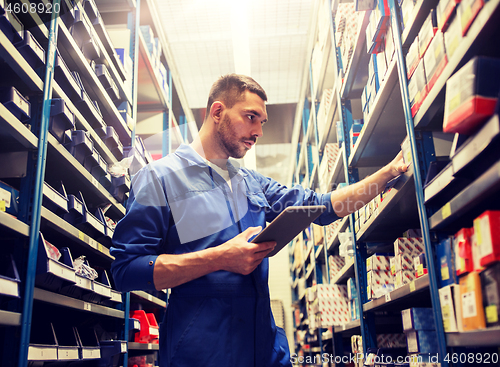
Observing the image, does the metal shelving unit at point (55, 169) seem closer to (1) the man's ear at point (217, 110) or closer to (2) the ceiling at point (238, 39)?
(1) the man's ear at point (217, 110)

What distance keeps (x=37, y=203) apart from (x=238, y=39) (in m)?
2.83

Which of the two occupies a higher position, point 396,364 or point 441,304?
point 441,304

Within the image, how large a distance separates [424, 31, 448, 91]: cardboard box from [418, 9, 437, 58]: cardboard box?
0.18 feet

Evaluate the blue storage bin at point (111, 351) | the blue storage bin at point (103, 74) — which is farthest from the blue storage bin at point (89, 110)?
the blue storage bin at point (111, 351)

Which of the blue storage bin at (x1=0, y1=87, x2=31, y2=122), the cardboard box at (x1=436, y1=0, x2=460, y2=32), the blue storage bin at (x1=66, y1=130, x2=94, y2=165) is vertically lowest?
the blue storage bin at (x1=0, y1=87, x2=31, y2=122)

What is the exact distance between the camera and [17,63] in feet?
5.55

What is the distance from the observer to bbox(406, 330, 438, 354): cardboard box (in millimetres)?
1817

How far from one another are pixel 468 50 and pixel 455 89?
141 mm

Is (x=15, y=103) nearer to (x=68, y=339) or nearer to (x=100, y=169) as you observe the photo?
(x=100, y=169)

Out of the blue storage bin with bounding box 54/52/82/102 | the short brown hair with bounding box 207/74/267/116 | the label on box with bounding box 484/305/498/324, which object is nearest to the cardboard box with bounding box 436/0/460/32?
the short brown hair with bounding box 207/74/267/116

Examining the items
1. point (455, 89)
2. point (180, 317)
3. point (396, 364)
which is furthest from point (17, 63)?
point (396, 364)

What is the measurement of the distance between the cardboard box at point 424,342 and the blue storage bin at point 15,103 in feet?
6.60

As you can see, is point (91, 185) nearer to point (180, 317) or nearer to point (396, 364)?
point (180, 317)

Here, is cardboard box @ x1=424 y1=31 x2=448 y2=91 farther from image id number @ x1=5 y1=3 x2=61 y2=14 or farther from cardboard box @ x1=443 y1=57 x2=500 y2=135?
image id number @ x1=5 y1=3 x2=61 y2=14
